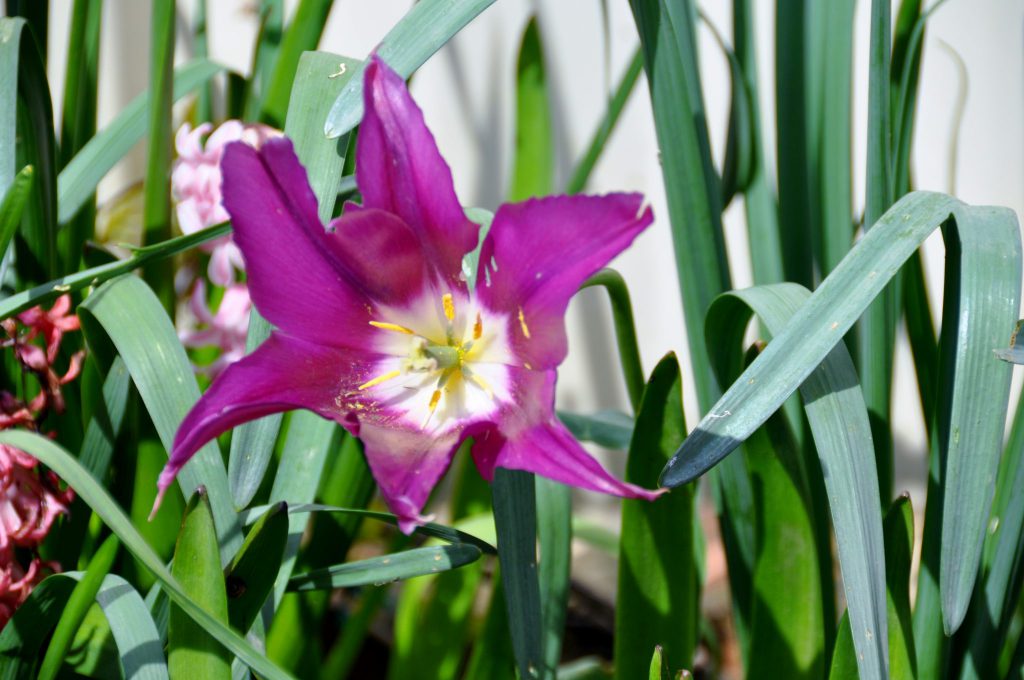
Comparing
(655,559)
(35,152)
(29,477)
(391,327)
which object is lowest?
(655,559)

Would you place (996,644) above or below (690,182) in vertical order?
below

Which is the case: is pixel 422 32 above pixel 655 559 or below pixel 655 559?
above

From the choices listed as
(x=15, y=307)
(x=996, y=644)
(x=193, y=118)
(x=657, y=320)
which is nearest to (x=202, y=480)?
(x=15, y=307)

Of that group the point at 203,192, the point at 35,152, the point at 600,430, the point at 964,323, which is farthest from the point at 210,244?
the point at 964,323

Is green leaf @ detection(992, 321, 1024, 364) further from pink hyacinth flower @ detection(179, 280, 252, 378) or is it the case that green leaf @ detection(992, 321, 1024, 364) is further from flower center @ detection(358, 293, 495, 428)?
pink hyacinth flower @ detection(179, 280, 252, 378)

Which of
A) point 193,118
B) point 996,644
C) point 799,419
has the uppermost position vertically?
point 193,118

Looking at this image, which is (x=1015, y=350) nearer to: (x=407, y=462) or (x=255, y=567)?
(x=407, y=462)

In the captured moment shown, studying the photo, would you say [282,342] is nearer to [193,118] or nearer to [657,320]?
[193,118]
